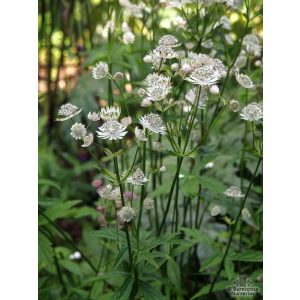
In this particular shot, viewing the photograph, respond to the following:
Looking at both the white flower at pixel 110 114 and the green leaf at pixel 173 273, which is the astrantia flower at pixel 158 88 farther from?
the green leaf at pixel 173 273

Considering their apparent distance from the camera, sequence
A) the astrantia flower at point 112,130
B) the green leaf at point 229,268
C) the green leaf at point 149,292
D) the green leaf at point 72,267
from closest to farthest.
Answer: the astrantia flower at point 112,130 < the green leaf at point 149,292 < the green leaf at point 229,268 < the green leaf at point 72,267

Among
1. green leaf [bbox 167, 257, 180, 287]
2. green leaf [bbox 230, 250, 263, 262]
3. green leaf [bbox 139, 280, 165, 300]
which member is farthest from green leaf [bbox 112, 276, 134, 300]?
green leaf [bbox 230, 250, 263, 262]

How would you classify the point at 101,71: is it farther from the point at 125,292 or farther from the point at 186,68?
the point at 125,292

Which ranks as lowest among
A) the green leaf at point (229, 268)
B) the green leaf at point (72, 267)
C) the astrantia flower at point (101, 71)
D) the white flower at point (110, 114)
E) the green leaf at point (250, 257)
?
the green leaf at point (72, 267)

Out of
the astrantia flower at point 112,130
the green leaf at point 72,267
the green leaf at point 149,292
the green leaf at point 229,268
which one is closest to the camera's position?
the astrantia flower at point 112,130

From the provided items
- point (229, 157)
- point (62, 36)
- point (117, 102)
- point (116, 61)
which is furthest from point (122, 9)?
point (62, 36)

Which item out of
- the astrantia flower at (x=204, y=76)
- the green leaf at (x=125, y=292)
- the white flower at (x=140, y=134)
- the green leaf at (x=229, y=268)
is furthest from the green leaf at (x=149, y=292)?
the astrantia flower at (x=204, y=76)

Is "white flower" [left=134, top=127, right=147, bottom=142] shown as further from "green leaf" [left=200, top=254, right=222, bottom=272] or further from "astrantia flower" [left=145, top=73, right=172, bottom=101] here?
"green leaf" [left=200, top=254, right=222, bottom=272]

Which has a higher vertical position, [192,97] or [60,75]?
[192,97]

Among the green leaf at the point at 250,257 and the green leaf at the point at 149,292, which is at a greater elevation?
the green leaf at the point at 250,257
